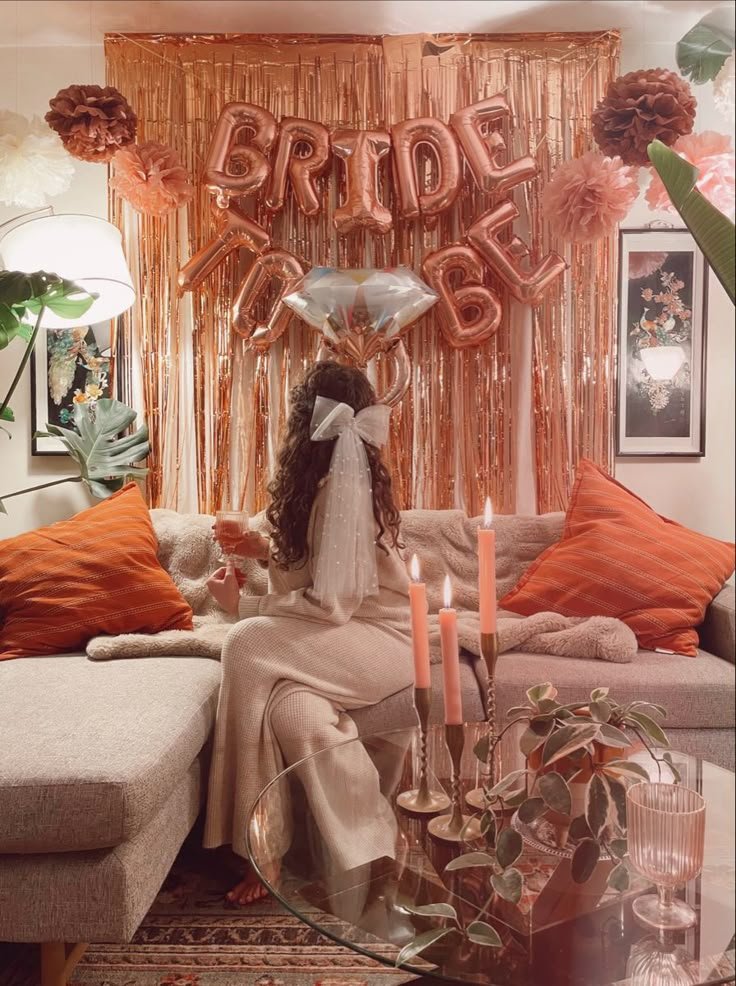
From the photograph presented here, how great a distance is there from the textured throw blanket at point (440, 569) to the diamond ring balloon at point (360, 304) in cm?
62

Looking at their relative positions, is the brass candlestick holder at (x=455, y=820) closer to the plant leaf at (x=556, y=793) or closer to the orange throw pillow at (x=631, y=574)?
the plant leaf at (x=556, y=793)

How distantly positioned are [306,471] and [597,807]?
1271 millimetres

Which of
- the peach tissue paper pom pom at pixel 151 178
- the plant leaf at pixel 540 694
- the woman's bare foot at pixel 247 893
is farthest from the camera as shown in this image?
the peach tissue paper pom pom at pixel 151 178

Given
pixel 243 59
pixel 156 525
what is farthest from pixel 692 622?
pixel 243 59

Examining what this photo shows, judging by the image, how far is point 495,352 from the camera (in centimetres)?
298

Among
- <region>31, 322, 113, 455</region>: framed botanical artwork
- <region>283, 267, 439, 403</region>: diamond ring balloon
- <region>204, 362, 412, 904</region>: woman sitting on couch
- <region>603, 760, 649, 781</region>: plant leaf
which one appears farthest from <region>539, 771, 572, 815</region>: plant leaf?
<region>31, 322, 113, 455</region>: framed botanical artwork

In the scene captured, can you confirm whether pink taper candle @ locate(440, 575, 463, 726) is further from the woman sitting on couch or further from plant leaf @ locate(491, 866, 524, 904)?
the woman sitting on couch

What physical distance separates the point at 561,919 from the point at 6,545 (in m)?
1.99

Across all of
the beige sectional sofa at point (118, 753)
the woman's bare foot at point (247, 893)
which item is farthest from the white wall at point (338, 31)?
the woman's bare foot at point (247, 893)

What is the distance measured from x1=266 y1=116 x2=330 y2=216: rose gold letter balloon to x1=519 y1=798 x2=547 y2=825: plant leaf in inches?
91.1

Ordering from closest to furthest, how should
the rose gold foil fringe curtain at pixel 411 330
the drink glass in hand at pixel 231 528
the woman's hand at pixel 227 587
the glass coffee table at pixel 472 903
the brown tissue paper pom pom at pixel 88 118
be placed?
the glass coffee table at pixel 472 903
the drink glass in hand at pixel 231 528
the woman's hand at pixel 227 587
the brown tissue paper pom pom at pixel 88 118
the rose gold foil fringe curtain at pixel 411 330

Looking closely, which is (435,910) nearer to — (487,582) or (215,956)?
(487,582)

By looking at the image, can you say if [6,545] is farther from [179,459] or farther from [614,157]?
[614,157]

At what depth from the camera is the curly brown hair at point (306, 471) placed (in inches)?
81.4
